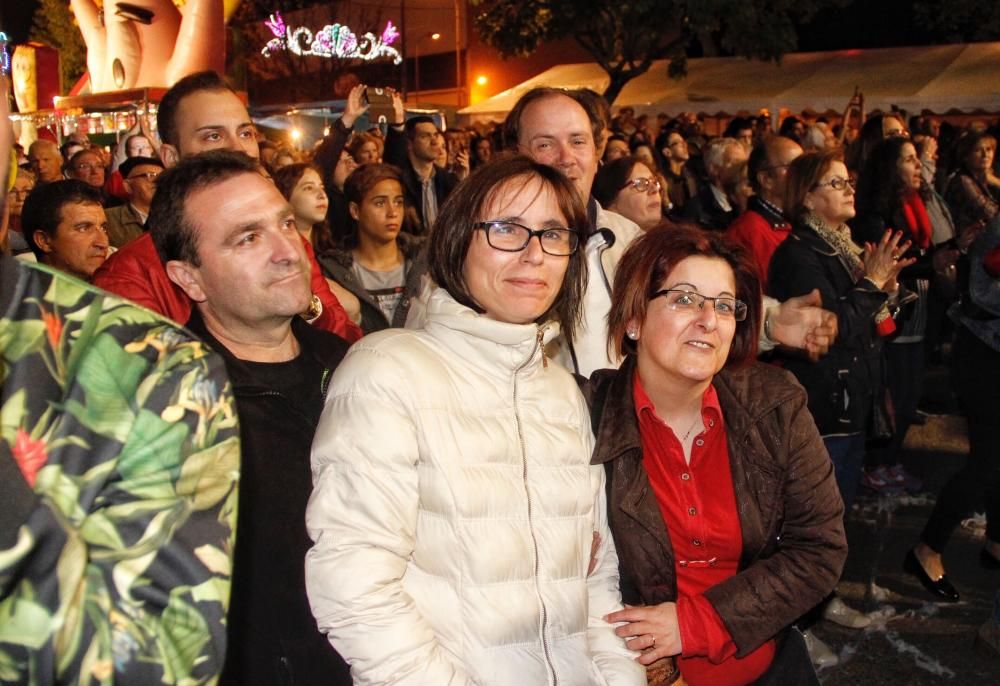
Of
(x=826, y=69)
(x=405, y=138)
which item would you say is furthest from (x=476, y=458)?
(x=826, y=69)

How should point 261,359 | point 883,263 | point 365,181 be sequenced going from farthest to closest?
point 365,181, point 883,263, point 261,359

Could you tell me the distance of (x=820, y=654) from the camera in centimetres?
399

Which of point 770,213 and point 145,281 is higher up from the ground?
point 770,213

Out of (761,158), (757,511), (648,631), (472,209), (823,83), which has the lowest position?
(648,631)

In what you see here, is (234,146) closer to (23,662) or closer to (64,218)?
(64,218)

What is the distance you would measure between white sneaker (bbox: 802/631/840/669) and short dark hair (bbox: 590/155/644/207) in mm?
2327

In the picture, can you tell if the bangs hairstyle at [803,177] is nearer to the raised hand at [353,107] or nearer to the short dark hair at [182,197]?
the raised hand at [353,107]

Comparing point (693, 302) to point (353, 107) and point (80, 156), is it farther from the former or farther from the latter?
point (80, 156)

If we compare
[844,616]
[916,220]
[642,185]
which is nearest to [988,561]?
[844,616]

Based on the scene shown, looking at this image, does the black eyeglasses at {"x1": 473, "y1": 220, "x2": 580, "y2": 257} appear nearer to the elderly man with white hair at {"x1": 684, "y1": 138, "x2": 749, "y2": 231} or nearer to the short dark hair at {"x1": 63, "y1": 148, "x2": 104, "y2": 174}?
the elderly man with white hair at {"x1": 684, "y1": 138, "x2": 749, "y2": 231}

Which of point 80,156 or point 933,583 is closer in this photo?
point 933,583

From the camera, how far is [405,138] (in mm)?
8266

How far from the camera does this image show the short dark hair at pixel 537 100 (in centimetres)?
347

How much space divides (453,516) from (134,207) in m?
4.63
